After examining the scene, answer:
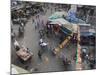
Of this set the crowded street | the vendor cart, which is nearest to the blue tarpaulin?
the crowded street

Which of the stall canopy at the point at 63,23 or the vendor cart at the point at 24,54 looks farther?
the stall canopy at the point at 63,23

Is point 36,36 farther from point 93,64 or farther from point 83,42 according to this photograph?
point 93,64

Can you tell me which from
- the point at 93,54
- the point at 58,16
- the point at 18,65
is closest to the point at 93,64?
the point at 93,54

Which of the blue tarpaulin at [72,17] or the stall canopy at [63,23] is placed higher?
the blue tarpaulin at [72,17]

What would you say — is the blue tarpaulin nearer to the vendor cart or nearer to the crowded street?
the crowded street

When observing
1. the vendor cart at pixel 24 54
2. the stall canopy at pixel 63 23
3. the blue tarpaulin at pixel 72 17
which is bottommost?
the vendor cart at pixel 24 54

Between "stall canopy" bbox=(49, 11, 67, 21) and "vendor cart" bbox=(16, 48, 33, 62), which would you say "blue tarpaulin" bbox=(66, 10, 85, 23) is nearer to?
"stall canopy" bbox=(49, 11, 67, 21)

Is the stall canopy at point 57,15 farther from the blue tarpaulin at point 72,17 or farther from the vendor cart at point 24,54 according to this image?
the vendor cart at point 24,54

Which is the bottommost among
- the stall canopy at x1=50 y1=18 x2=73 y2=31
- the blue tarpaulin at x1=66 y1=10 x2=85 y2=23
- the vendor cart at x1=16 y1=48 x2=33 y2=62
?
the vendor cart at x1=16 y1=48 x2=33 y2=62

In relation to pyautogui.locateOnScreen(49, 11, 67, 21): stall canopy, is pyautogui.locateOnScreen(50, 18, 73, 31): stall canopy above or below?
below

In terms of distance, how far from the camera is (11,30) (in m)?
2.45

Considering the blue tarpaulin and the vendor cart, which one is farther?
the blue tarpaulin

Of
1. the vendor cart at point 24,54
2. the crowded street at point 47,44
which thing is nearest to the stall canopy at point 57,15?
the crowded street at point 47,44

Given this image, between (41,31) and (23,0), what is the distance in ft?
1.42
